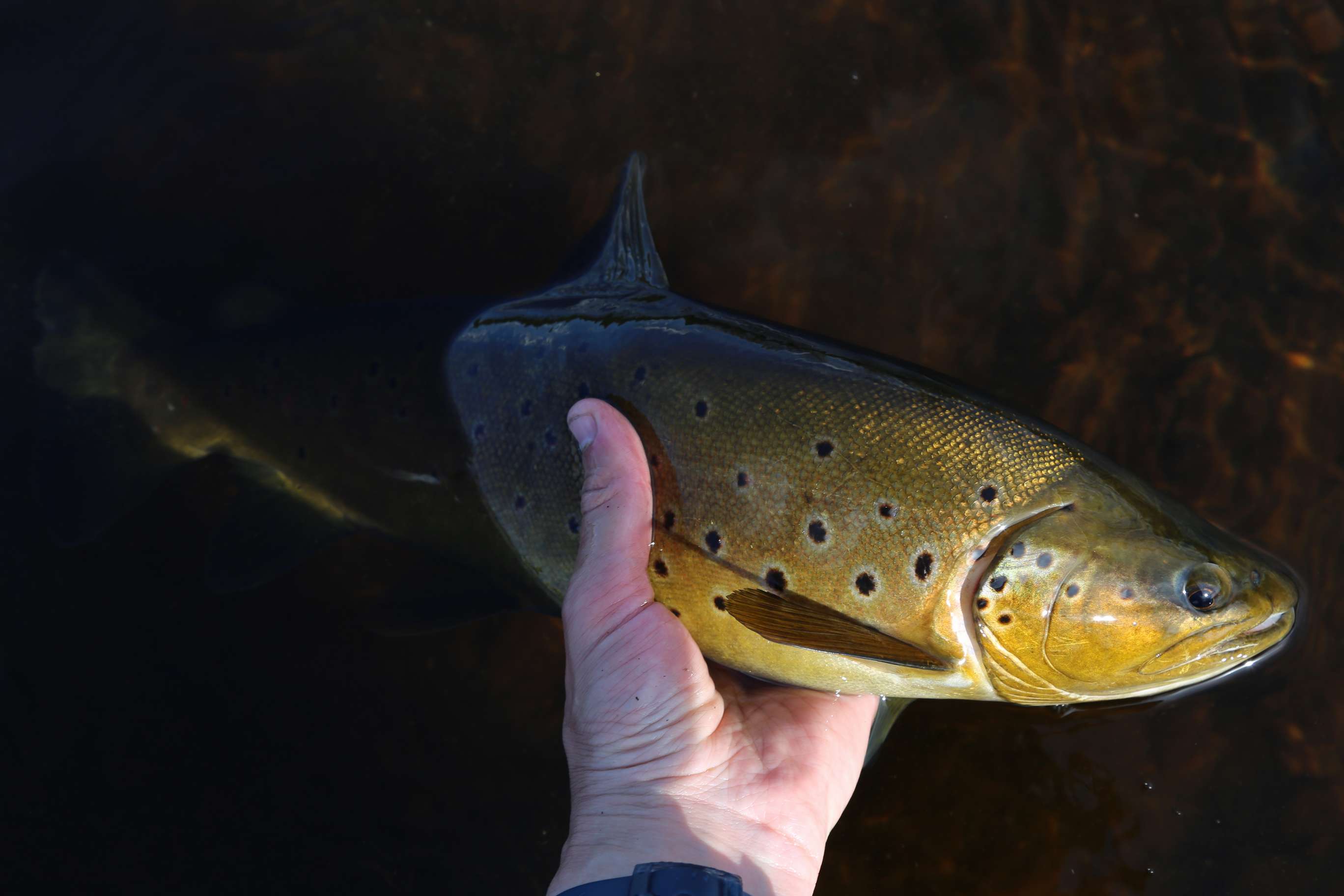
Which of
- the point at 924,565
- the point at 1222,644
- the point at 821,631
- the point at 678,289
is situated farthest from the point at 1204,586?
the point at 678,289

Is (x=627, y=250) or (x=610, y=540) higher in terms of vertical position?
(x=627, y=250)

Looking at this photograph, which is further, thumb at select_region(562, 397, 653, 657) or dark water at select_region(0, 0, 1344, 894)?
dark water at select_region(0, 0, 1344, 894)

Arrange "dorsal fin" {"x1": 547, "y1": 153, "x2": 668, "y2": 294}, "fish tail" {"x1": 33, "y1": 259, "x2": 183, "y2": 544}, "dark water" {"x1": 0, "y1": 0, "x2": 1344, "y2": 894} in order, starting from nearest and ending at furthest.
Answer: "dorsal fin" {"x1": 547, "y1": 153, "x2": 668, "y2": 294}, "dark water" {"x1": 0, "y1": 0, "x2": 1344, "y2": 894}, "fish tail" {"x1": 33, "y1": 259, "x2": 183, "y2": 544}

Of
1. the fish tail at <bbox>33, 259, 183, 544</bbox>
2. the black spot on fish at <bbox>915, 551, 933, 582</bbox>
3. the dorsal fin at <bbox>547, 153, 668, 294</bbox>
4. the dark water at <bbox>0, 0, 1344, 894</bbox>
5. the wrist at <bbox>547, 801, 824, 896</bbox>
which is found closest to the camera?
the wrist at <bbox>547, 801, 824, 896</bbox>

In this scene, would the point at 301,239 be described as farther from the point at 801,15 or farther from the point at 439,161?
the point at 801,15

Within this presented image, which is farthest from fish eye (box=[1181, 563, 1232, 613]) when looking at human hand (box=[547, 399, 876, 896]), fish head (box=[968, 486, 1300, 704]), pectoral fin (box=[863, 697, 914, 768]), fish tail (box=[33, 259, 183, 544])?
fish tail (box=[33, 259, 183, 544])

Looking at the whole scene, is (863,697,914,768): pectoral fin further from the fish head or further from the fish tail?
the fish tail

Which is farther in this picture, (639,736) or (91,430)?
(91,430)

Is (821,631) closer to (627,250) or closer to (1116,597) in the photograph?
(1116,597)
